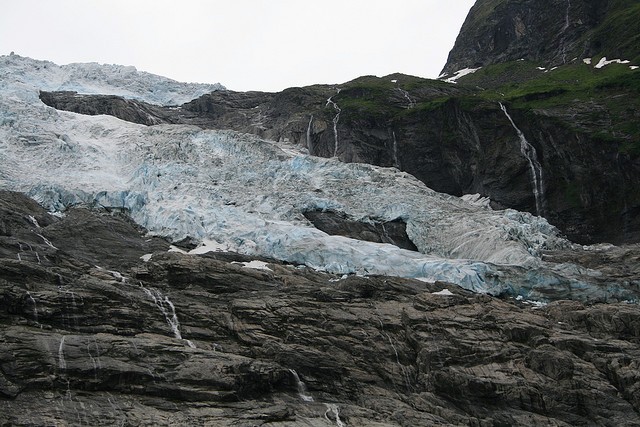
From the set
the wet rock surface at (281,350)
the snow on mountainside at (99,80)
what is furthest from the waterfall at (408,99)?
the wet rock surface at (281,350)

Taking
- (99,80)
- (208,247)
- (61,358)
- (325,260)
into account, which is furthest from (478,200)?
(99,80)

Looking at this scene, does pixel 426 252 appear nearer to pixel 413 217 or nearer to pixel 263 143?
pixel 413 217

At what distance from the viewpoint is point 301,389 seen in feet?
80.3

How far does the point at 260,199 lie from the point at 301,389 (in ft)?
86.9

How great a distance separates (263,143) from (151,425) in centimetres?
4123

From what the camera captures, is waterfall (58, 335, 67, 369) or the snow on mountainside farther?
the snow on mountainside

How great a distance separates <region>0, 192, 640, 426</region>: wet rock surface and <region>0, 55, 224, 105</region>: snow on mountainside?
176 feet

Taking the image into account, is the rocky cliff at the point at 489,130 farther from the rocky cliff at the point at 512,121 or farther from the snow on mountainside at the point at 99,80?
the snow on mountainside at the point at 99,80

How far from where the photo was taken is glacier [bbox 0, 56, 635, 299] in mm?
39688

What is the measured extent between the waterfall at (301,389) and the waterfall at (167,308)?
13.3ft

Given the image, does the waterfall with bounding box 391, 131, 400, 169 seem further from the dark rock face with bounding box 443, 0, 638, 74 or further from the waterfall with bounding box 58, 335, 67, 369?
the waterfall with bounding box 58, 335, 67, 369

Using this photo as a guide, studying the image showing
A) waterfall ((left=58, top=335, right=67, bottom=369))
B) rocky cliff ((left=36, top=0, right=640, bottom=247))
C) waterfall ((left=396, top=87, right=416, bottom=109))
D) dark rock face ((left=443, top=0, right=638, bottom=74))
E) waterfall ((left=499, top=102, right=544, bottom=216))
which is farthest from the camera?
dark rock face ((left=443, top=0, right=638, bottom=74))

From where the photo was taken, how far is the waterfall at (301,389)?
79.1 ft

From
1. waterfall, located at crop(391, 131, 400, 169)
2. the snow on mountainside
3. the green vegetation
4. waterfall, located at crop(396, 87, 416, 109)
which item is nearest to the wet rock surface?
waterfall, located at crop(391, 131, 400, 169)
